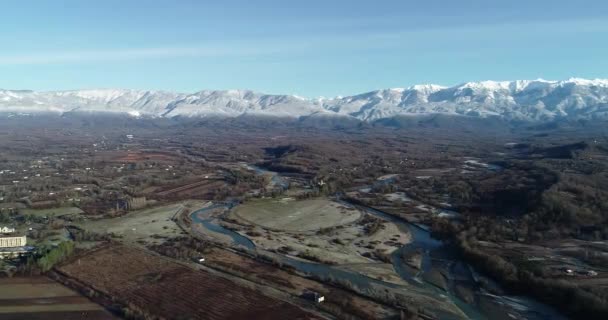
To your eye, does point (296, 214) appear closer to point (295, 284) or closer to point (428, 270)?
point (428, 270)

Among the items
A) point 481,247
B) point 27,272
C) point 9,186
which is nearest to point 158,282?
point 27,272

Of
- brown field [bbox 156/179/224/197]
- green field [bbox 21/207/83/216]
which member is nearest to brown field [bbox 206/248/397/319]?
green field [bbox 21/207/83/216]

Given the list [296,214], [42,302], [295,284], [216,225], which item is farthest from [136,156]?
[295,284]

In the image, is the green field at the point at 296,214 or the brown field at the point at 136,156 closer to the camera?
the green field at the point at 296,214

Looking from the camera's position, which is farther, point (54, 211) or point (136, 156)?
point (136, 156)

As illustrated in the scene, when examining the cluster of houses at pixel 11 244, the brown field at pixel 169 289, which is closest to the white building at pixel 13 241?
the cluster of houses at pixel 11 244

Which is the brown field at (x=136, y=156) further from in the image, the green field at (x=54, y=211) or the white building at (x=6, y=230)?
the white building at (x=6, y=230)

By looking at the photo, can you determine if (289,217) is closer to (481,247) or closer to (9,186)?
(481,247)
